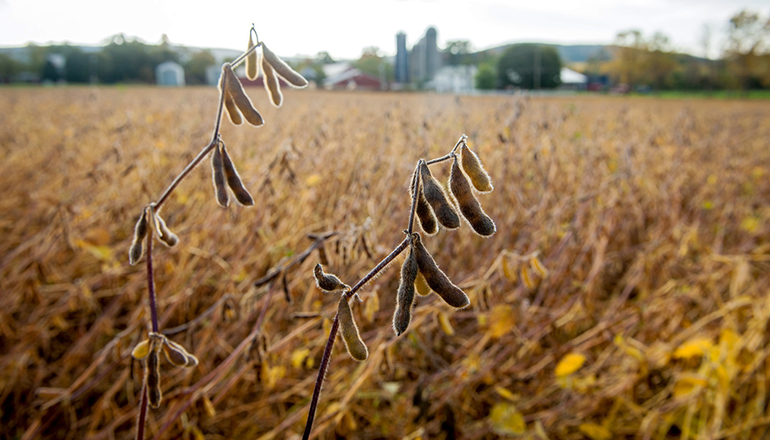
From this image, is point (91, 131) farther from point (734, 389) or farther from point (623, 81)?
point (623, 81)

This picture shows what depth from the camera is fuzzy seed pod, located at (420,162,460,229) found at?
49 centimetres

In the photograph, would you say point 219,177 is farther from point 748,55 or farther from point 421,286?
point 748,55

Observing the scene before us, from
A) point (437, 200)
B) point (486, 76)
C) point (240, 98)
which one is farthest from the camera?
point (486, 76)

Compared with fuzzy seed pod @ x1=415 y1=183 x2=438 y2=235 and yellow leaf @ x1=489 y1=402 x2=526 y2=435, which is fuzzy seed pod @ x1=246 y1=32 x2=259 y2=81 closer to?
fuzzy seed pod @ x1=415 y1=183 x2=438 y2=235

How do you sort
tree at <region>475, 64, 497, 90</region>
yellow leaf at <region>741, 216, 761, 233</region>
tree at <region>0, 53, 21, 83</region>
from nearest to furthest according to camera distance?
1. yellow leaf at <region>741, 216, 761, 233</region>
2. tree at <region>475, 64, 497, 90</region>
3. tree at <region>0, 53, 21, 83</region>

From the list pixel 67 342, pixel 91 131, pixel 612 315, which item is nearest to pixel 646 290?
pixel 612 315

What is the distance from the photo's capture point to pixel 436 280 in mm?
511

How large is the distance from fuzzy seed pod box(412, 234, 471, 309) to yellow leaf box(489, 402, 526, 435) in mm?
1140

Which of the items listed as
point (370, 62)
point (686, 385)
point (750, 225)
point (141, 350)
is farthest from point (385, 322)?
point (370, 62)

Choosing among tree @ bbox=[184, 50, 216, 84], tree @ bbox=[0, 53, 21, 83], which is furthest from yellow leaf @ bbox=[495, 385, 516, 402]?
tree @ bbox=[0, 53, 21, 83]

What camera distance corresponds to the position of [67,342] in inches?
74.9

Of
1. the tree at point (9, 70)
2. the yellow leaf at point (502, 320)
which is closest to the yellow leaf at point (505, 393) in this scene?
the yellow leaf at point (502, 320)

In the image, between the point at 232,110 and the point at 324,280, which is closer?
the point at 324,280

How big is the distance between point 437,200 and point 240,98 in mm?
353
